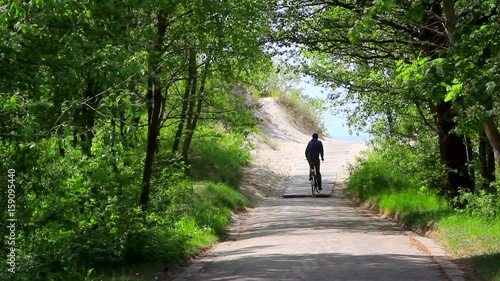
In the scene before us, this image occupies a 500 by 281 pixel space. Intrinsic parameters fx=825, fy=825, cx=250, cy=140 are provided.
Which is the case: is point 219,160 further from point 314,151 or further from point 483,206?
point 483,206

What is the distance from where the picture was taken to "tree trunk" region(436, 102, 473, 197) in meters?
20.6

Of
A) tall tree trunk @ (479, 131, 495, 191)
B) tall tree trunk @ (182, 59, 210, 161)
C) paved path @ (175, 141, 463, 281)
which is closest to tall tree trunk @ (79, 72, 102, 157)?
paved path @ (175, 141, 463, 281)

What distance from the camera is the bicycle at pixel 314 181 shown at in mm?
28855

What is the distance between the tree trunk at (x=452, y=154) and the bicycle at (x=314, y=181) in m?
8.37

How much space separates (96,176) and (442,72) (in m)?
5.06

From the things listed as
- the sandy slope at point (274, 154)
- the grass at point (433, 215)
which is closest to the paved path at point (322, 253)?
the grass at point (433, 215)

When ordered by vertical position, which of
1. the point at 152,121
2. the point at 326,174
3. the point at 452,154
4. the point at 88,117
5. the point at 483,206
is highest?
the point at 152,121

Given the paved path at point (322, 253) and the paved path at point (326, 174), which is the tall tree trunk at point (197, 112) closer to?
the paved path at point (322, 253)

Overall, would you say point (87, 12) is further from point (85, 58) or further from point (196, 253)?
point (196, 253)

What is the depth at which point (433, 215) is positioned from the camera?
17891mm

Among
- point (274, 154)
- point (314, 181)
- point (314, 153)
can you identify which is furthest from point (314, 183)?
point (274, 154)

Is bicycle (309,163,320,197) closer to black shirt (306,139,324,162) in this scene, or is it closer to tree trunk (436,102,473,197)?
black shirt (306,139,324,162)

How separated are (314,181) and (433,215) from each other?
37.2 feet

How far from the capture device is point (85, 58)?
10680 mm
